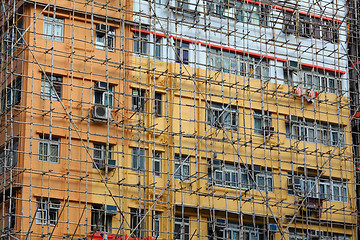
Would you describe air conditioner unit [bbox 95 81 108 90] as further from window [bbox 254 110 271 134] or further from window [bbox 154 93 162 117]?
window [bbox 254 110 271 134]

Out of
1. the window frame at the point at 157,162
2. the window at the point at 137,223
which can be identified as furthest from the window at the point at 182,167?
the window at the point at 137,223

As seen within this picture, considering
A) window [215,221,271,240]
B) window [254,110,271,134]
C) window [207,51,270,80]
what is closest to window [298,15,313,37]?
window [207,51,270,80]

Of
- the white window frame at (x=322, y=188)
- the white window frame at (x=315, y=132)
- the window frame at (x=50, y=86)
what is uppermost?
the window frame at (x=50, y=86)

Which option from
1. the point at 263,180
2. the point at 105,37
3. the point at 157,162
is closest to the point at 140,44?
the point at 105,37

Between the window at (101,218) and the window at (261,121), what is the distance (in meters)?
3.17

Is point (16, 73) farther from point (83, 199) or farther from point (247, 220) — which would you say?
point (247, 220)

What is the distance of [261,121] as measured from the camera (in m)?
14.1

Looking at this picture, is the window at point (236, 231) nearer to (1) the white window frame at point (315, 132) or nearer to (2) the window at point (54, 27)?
(1) the white window frame at point (315, 132)

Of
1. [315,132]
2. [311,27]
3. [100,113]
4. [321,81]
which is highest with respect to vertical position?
[311,27]

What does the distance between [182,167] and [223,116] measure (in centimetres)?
128

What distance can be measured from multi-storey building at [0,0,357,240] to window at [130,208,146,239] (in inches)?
1.6

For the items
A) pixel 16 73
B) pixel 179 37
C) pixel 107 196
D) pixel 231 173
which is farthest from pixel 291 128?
pixel 16 73

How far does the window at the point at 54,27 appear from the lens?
12.6 metres

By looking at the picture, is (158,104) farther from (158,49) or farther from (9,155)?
(9,155)
